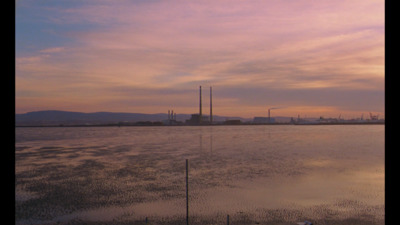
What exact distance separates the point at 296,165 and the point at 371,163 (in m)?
6.33

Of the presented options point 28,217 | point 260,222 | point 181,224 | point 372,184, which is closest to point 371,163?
point 372,184

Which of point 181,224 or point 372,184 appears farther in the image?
point 372,184

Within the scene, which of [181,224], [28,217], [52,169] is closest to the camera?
[181,224]

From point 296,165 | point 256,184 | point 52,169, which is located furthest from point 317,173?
point 52,169

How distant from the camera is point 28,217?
10828 mm

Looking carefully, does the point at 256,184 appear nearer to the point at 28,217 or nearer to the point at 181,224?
the point at 181,224

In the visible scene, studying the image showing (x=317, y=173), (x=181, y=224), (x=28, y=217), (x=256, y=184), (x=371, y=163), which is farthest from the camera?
(x=371, y=163)
